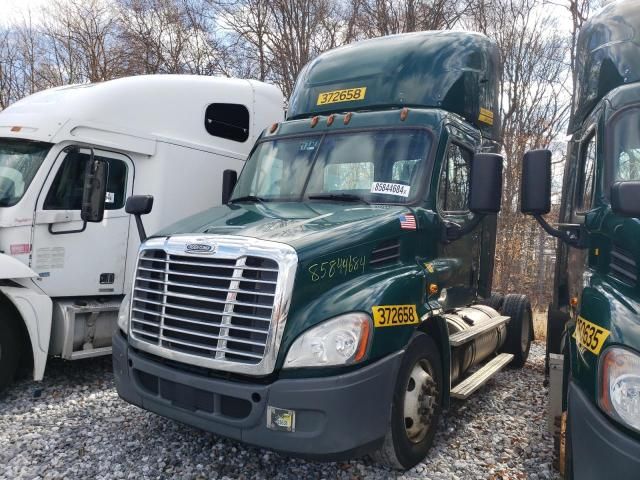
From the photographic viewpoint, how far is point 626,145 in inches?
128

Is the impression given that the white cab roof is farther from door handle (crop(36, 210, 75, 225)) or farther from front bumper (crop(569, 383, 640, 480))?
front bumper (crop(569, 383, 640, 480))

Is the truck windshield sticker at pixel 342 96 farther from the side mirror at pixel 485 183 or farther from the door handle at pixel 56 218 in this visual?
the door handle at pixel 56 218

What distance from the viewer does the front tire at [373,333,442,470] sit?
3.44 metres

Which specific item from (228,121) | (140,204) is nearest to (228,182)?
(140,204)

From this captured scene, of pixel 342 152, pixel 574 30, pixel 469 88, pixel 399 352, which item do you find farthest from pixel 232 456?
pixel 574 30

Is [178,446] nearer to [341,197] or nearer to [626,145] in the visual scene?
[341,197]

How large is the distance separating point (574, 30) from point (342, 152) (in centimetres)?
1442

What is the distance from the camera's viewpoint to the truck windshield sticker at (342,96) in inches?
195

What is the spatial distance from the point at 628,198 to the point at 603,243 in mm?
634

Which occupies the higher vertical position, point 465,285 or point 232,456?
point 465,285

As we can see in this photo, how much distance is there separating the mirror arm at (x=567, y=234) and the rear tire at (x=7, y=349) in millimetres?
4905

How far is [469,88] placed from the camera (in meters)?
5.03

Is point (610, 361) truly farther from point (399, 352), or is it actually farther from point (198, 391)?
point (198, 391)

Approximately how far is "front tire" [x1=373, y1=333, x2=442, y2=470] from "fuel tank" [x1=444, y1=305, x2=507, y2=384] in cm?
72
